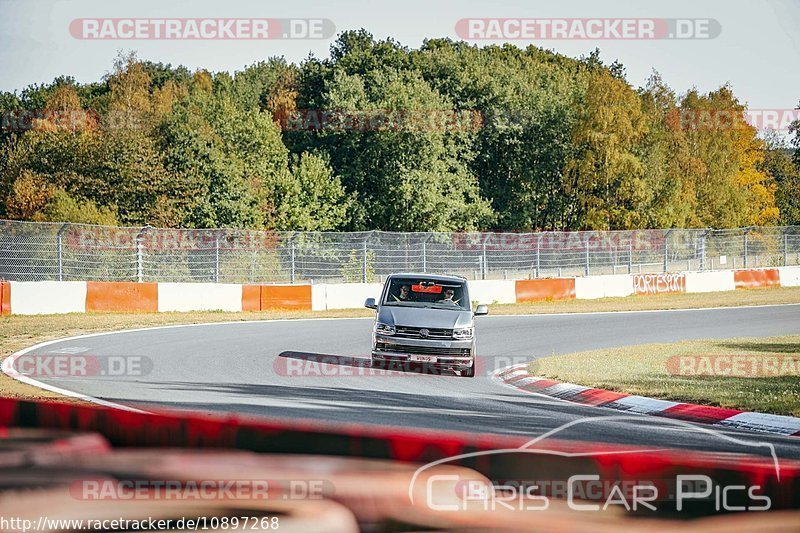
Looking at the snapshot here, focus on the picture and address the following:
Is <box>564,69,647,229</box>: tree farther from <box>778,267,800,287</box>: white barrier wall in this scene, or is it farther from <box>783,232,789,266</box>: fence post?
<box>778,267,800,287</box>: white barrier wall

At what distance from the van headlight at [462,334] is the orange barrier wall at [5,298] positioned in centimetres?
1311

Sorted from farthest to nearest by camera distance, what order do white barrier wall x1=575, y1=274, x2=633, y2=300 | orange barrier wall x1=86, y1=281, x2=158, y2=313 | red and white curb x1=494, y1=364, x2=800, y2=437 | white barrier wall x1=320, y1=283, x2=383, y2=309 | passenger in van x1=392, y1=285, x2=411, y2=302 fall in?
white barrier wall x1=575, y1=274, x2=633, y2=300 → white barrier wall x1=320, y1=283, x2=383, y2=309 → orange barrier wall x1=86, y1=281, x2=158, y2=313 → passenger in van x1=392, y1=285, x2=411, y2=302 → red and white curb x1=494, y1=364, x2=800, y2=437

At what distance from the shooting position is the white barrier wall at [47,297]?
23.2m

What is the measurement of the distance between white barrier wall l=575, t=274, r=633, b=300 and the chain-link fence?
4.30ft

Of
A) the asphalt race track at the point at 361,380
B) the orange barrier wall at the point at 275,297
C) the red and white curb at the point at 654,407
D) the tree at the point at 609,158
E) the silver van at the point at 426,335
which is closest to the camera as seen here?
the asphalt race track at the point at 361,380

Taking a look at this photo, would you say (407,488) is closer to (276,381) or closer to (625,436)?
(625,436)

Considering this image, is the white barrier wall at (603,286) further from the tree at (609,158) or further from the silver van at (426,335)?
the tree at (609,158)

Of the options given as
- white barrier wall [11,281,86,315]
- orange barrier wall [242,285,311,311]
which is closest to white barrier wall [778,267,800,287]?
orange barrier wall [242,285,311,311]

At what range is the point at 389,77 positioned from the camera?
5925cm

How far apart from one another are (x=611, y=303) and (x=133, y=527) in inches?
1157

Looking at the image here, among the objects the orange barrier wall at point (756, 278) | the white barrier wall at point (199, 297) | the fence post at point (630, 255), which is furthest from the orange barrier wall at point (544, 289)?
the white barrier wall at point (199, 297)

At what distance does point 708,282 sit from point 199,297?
20456 mm

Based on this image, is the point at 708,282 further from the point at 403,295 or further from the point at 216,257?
the point at 403,295

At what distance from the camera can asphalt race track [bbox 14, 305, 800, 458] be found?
380 inches
